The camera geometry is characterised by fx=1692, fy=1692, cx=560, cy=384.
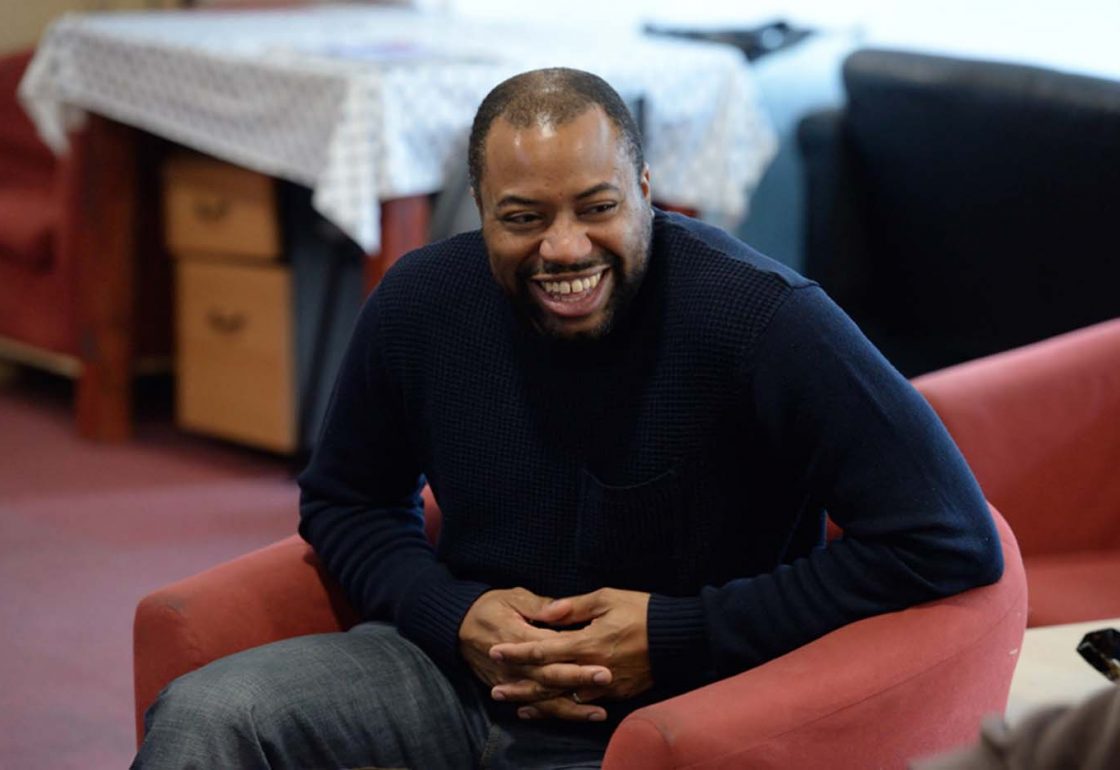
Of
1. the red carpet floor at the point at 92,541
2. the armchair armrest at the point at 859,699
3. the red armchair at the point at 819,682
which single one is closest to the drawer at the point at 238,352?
the red carpet floor at the point at 92,541

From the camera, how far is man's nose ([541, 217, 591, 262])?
1.56 m

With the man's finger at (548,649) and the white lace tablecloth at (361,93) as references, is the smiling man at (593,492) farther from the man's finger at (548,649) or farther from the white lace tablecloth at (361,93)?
the white lace tablecloth at (361,93)

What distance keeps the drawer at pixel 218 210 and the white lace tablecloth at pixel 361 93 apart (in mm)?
57

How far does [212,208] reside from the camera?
3535mm

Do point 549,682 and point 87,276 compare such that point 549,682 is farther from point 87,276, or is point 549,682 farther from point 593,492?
point 87,276

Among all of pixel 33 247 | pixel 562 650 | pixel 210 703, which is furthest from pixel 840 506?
pixel 33 247

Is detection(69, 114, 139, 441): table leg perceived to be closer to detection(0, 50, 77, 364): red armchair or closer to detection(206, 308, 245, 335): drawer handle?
detection(0, 50, 77, 364): red armchair

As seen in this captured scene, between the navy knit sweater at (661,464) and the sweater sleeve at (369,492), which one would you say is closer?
the navy knit sweater at (661,464)

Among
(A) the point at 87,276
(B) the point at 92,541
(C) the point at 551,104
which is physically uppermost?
(C) the point at 551,104

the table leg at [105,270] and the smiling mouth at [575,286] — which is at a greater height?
the smiling mouth at [575,286]

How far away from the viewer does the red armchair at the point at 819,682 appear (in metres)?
1.35

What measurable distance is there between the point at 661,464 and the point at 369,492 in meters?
0.36

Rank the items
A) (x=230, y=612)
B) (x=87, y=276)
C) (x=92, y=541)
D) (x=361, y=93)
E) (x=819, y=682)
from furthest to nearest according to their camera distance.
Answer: (x=87, y=276), (x=92, y=541), (x=361, y=93), (x=230, y=612), (x=819, y=682)

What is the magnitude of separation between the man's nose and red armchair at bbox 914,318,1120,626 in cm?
61
